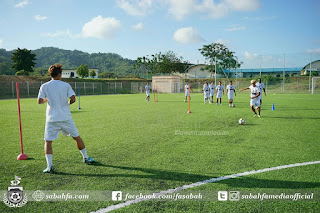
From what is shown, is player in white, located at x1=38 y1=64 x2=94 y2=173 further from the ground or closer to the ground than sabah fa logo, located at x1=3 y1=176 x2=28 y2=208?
further from the ground

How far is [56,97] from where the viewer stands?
4.39 meters

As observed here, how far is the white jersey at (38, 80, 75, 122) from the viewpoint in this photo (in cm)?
437

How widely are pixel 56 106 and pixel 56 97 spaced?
0.61 ft

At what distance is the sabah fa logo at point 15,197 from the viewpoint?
3400 mm

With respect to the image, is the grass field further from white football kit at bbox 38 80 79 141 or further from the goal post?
the goal post

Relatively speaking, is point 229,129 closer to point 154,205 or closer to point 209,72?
point 154,205

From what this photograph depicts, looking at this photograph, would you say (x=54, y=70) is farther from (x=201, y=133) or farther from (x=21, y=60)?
(x=21, y=60)

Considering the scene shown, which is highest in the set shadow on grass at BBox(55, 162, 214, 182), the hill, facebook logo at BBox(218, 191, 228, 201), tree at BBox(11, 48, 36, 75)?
the hill

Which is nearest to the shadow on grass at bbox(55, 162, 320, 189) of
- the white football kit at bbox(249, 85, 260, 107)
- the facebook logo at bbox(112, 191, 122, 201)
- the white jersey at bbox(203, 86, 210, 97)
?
the facebook logo at bbox(112, 191, 122, 201)

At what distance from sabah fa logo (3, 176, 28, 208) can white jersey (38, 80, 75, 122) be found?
52.1 inches

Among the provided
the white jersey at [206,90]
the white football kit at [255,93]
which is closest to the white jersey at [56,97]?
the white football kit at [255,93]

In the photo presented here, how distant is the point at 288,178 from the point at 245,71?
51122mm

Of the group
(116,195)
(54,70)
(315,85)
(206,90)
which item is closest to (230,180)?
(116,195)

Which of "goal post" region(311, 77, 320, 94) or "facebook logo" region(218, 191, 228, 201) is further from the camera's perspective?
"goal post" region(311, 77, 320, 94)
